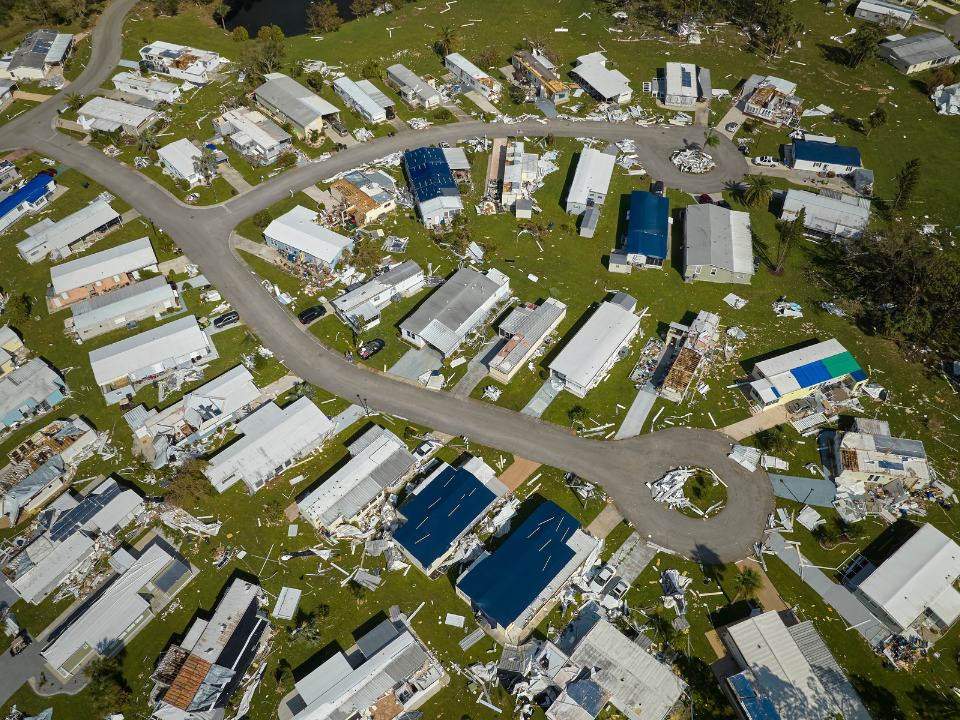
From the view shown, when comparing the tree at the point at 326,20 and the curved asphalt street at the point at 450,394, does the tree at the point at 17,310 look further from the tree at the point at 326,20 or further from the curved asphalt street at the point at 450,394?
the tree at the point at 326,20

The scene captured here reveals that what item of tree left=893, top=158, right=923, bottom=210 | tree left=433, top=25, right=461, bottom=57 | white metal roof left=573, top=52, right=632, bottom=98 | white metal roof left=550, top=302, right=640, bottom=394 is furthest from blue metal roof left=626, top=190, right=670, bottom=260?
tree left=433, top=25, right=461, bottom=57

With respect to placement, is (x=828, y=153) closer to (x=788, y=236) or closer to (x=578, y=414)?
(x=788, y=236)

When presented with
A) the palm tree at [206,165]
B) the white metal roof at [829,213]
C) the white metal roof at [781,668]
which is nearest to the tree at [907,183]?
the white metal roof at [829,213]

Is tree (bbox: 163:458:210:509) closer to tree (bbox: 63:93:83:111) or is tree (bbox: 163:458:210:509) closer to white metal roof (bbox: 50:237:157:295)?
white metal roof (bbox: 50:237:157:295)

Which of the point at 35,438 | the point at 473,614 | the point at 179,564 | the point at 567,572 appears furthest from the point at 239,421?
the point at 567,572

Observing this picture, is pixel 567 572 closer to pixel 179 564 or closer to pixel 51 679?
pixel 179 564

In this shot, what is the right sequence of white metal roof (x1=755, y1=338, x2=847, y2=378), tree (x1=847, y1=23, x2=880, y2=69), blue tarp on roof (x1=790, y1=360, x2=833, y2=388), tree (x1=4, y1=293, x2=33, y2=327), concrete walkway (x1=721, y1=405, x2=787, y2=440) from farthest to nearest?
tree (x1=847, y1=23, x2=880, y2=69) → tree (x1=4, y1=293, x2=33, y2=327) → white metal roof (x1=755, y1=338, x2=847, y2=378) → blue tarp on roof (x1=790, y1=360, x2=833, y2=388) → concrete walkway (x1=721, y1=405, x2=787, y2=440)

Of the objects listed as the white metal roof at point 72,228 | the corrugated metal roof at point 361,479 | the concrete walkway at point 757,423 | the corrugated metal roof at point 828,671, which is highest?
the white metal roof at point 72,228
